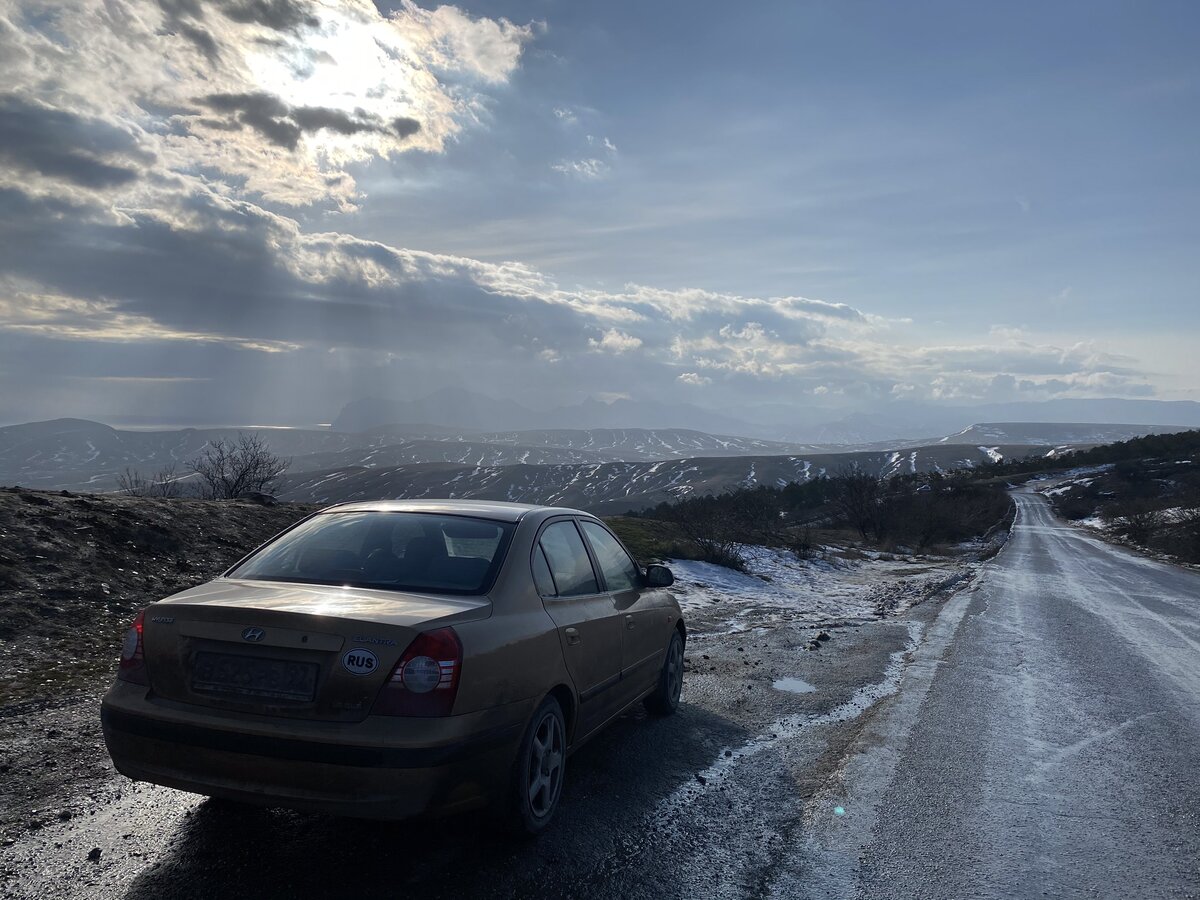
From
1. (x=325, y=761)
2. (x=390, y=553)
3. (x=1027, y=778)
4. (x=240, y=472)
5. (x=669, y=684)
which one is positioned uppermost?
(x=390, y=553)

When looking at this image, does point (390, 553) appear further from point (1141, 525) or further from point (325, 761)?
point (1141, 525)

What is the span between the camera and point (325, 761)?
125 inches

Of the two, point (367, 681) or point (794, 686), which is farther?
point (794, 686)

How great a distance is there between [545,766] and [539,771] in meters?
0.09

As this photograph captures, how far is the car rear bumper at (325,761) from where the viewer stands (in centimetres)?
317

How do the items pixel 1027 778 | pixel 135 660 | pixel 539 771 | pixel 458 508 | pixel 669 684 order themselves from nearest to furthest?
pixel 135 660
pixel 539 771
pixel 458 508
pixel 1027 778
pixel 669 684

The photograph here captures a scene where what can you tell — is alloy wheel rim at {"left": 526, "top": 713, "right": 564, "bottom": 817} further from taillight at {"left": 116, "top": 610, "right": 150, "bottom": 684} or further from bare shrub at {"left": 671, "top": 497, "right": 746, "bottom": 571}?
bare shrub at {"left": 671, "top": 497, "right": 746, "bottom": 571}

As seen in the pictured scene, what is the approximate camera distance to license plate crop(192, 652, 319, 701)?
3.30 meters

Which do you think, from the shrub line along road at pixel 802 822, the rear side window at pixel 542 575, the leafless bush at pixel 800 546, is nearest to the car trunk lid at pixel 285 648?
the rear side window at pixel 542 575

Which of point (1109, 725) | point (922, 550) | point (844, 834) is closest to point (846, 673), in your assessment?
point (1109, 725)

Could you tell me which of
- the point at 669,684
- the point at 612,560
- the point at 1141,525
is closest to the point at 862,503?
the point at 1141,525

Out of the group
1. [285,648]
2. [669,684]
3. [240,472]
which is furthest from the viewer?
[240,472]

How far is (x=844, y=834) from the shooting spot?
157 inches

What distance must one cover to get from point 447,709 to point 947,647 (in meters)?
7.92
